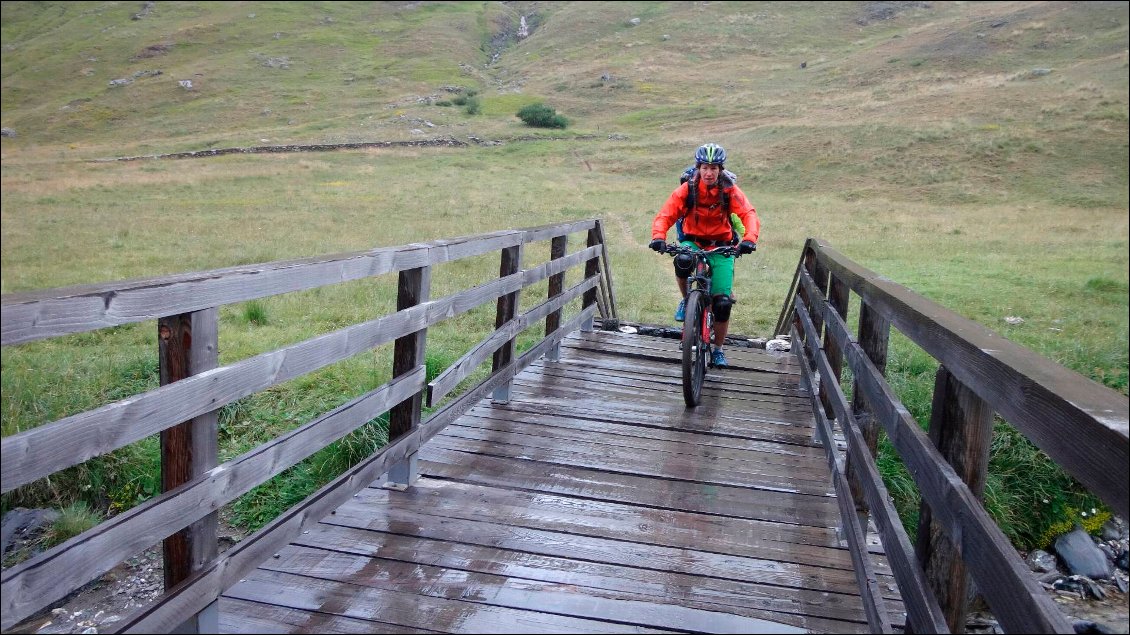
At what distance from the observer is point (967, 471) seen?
2.49 m

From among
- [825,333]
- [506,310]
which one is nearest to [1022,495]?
[825,333]

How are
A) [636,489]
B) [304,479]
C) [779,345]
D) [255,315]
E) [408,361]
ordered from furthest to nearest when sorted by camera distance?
[255,315] → [779,345] → [304,479] → [636,489] → [408,361]

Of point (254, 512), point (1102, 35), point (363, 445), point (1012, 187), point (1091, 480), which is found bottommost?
point (254, 512)

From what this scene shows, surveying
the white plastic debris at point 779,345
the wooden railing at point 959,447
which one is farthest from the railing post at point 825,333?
the white plastic debris at point 779,345

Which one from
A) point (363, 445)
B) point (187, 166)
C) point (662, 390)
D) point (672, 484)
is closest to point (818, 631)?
point (672, 484)

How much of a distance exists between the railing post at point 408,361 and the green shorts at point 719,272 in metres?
3.42

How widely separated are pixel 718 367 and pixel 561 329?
1612 millimetres

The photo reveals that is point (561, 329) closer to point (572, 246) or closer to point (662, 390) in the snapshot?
point (662, 390)

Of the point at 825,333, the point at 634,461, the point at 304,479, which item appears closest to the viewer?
the point at 634,461

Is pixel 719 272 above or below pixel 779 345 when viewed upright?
above

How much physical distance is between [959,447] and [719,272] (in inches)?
191

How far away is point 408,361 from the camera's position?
445 centimetres

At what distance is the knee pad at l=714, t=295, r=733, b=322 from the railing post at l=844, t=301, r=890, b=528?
2.89m

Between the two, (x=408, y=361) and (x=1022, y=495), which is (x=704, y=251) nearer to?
(x=1022, y=495)
